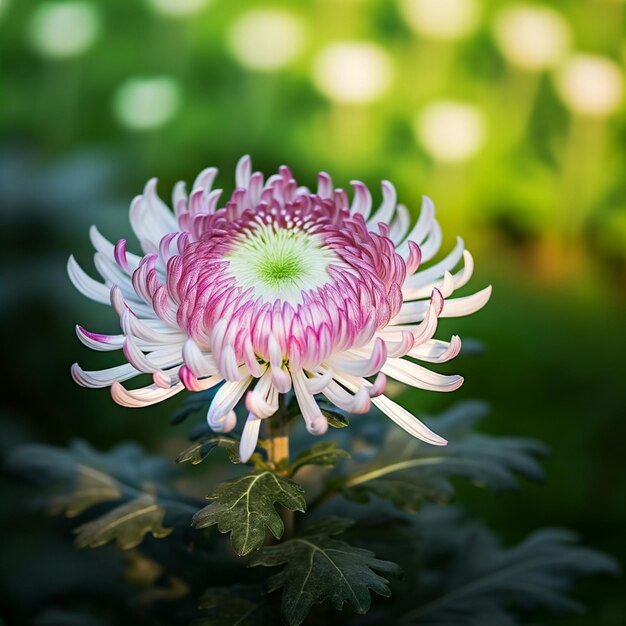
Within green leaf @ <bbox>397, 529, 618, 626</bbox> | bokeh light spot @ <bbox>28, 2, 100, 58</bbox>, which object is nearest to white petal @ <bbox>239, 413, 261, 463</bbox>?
green leaf @ <bbox>397, 529, 618, 626</bbox>

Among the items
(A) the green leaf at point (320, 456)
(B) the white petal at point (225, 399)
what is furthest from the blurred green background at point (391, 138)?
(B) the white petal at point (225, 399)

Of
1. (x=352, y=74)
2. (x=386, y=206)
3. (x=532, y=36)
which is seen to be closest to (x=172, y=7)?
(x=352, y=74)

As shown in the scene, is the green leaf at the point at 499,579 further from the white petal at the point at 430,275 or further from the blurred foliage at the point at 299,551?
the white petal at the point at 430,275

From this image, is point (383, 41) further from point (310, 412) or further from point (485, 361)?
point (310, 412)

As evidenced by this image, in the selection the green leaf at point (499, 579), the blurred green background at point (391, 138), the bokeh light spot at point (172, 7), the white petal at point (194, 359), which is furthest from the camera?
the bokeh light spot at point (172, 7)

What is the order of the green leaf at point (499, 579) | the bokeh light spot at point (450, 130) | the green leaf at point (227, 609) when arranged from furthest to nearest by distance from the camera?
the bokeh light spot at point (450, 130) < the green leaf at point (499, 579) < the green leaf at point (227, 609)

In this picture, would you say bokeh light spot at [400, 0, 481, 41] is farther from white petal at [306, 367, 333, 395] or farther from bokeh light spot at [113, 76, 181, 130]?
white petal at [306, 367, 333, 395]

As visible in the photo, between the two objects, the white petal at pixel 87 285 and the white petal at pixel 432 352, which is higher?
the white petal at pixel 432 352
